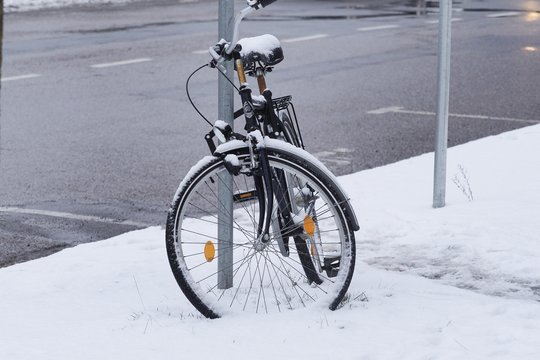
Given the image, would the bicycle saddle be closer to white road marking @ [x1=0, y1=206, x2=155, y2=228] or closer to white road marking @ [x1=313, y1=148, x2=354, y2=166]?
white road marking @ [x1=0, y1=206, x2=155, y2=228]

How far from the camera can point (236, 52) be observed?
487cm

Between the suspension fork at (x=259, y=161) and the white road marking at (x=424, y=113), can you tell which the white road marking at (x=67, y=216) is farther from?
the white road marking at (x=424, y=113)

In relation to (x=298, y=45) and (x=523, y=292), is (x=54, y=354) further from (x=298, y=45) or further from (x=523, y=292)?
(x=298, y=45)

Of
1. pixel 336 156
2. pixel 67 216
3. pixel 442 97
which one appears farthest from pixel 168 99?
pixel 442 97

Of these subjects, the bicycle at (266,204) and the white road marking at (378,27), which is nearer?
the bicycle at (266,204)

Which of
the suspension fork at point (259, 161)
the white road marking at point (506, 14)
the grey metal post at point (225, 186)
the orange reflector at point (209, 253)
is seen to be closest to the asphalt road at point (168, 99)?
the white road marking at point (506, 14)

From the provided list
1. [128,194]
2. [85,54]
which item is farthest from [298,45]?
[128,194]

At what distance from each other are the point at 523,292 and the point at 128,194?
3.39 m

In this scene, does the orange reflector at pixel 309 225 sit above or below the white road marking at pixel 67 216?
above

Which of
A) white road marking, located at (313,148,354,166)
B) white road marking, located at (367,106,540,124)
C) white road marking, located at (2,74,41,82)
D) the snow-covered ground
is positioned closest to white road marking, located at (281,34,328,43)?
white road marking, located at (2,74,41,82)

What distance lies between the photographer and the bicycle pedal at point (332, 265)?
5.02m

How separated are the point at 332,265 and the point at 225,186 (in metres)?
0.57

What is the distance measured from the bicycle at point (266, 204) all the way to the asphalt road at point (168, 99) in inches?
66.7

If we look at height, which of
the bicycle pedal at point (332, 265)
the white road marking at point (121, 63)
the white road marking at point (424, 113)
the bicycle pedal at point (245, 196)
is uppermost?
the bicycle pedal at point (245, 196)
